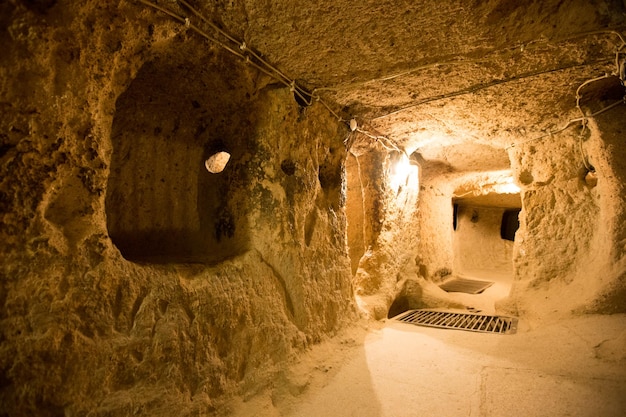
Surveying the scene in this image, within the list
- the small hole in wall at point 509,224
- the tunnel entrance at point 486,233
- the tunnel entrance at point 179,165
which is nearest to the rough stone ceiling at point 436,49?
the tunnel entrance at point 179,165

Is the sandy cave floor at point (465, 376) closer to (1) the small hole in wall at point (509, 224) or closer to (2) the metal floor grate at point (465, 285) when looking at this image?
(2) the metal floor grate at point (465, 285)

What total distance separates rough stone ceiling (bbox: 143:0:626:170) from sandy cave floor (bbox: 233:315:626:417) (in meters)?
1.54

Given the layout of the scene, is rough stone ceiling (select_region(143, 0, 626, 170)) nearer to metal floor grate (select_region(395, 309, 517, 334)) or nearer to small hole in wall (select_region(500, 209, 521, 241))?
metal floor grate (select_region(395, 309, 517, 334))

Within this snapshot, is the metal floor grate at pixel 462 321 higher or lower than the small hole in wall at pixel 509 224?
lower

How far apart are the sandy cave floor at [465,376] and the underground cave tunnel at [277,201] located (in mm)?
14

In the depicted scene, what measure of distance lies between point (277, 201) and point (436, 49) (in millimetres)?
1138

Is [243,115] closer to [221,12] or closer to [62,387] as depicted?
[221,12]

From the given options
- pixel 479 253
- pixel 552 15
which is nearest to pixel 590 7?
pixel 552 15

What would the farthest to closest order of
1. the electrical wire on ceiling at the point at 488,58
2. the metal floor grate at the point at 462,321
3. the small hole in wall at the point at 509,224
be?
1. the small hole in wall at the point at 509,224
2. the metal floor grate at the point at 462,321
3. the electrical wire on ceiling at the point at 488,58

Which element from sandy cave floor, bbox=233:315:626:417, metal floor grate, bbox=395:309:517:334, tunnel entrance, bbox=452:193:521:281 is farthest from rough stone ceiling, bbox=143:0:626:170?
tunnel entrance, bbox=452:193:521:281

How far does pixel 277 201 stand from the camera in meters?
1.96

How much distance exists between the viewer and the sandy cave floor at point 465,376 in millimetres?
1543

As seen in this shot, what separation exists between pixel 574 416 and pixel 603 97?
220 centimetres

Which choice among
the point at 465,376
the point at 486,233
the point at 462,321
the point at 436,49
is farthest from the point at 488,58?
the point at 486,233
